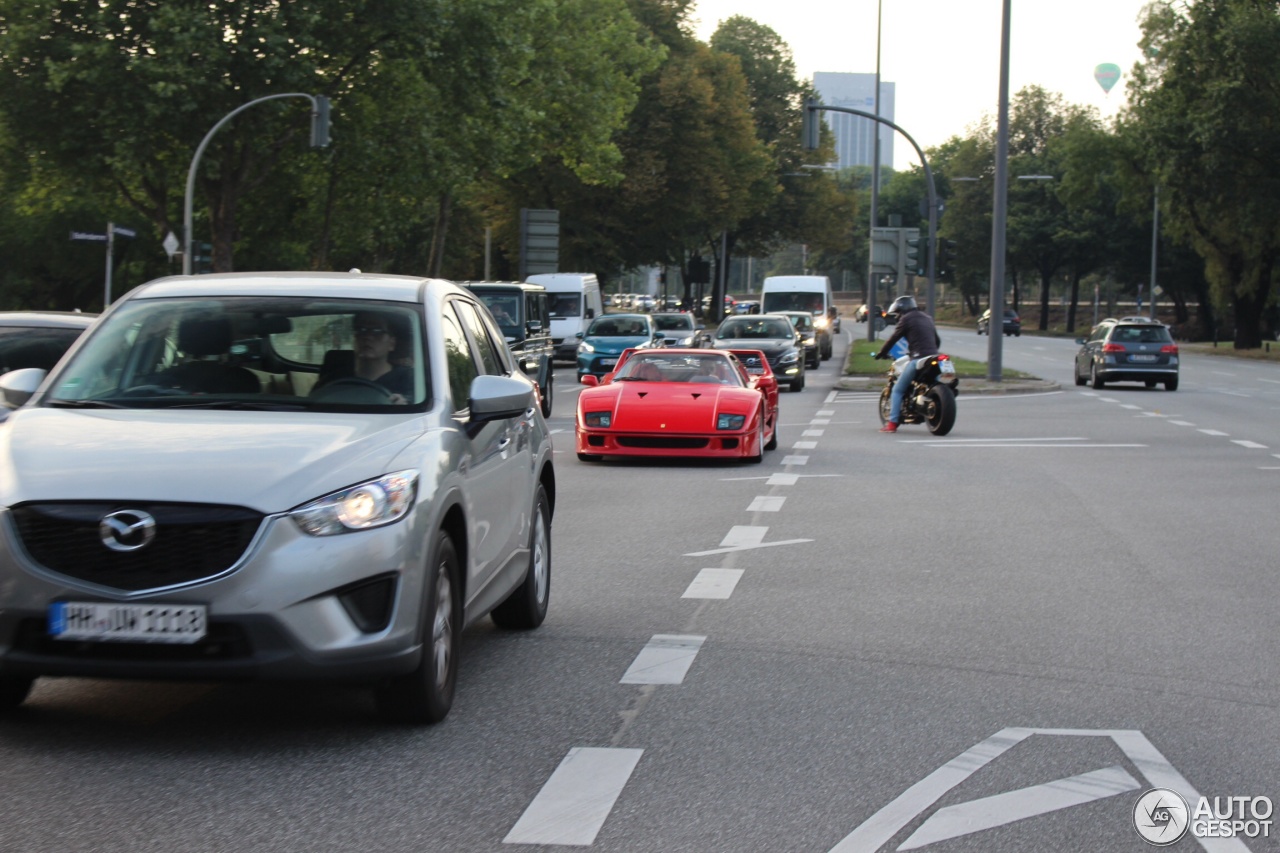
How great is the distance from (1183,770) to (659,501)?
8.48 metres

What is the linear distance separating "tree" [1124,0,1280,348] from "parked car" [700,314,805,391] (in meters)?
30.1

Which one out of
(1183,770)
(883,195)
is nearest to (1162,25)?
(1183,770)

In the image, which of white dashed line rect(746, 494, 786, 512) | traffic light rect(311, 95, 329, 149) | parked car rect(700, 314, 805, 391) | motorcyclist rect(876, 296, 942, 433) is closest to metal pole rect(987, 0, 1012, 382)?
parked car rect(700, 314, 805, 391)

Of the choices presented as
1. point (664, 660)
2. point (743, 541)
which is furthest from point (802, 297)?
point (664, 660)

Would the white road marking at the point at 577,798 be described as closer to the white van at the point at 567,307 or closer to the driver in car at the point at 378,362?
the driver in car at the point at 378,362

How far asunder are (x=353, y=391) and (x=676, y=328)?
4215 cm

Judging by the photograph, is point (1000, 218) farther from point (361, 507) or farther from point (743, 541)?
point (361, 507)

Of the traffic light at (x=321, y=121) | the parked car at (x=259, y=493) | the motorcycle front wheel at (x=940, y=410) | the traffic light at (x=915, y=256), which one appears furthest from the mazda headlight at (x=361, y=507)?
the traffic light at (x=915, y=256)

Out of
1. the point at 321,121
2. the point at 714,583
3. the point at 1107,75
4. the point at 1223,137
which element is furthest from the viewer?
the point at 1107,75

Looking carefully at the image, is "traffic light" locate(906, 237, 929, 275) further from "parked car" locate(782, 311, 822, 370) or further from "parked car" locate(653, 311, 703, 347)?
"parked car" locate(653, 311, 703, 347)

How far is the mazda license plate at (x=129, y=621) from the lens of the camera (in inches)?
206

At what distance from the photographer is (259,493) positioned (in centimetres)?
529

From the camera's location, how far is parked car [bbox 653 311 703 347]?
43.8m

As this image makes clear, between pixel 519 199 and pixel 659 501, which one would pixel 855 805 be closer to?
pixel 659 501
